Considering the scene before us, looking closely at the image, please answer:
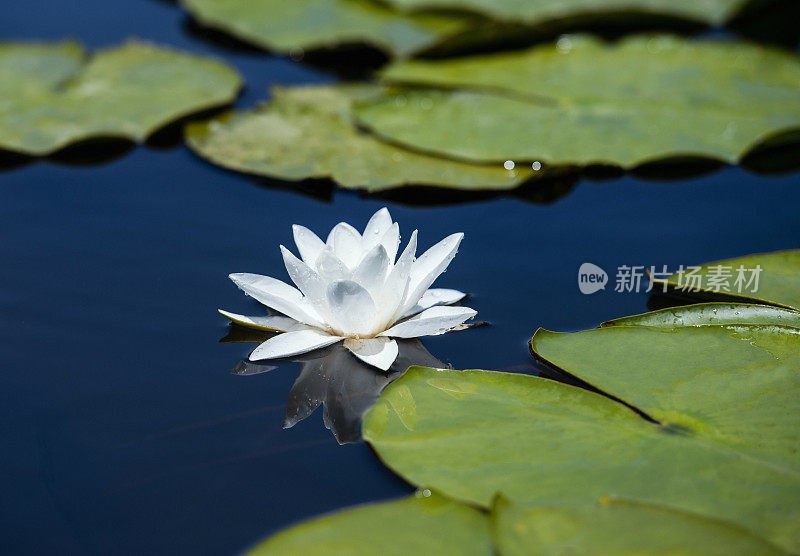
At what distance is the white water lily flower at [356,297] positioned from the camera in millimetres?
2035

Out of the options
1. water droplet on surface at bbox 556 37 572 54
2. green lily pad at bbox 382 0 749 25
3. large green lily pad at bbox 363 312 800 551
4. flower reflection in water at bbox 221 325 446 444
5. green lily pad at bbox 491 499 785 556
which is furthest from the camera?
green lily pad at bbox 382 0 749 25

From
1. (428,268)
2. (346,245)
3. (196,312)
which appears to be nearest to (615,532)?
(428,268)

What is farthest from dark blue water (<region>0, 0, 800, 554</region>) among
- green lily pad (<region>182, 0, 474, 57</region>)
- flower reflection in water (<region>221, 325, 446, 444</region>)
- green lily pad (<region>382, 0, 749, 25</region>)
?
green lily pad (<region>382, 0, 749, 25</region>)

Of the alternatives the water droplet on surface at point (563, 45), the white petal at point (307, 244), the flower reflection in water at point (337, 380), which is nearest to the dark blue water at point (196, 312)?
the flower reflection in water at point (337, 380)

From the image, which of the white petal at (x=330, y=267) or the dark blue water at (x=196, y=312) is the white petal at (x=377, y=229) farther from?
the dark blue water at (x=196, y=312)

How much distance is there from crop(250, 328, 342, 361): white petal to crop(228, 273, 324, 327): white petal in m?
0.05

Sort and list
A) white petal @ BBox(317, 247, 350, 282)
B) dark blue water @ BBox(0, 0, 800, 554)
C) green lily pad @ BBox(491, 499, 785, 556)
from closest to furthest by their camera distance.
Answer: green lily pad @ BBox(491, 499, 785, 556)
dark blue water @ BBox(0, 0, 800, 554)
white petal @ BBox(317, 247, 350, 282)

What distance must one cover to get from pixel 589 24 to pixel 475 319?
2879 mm

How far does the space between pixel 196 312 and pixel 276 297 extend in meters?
0.35

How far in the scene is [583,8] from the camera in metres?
4.33

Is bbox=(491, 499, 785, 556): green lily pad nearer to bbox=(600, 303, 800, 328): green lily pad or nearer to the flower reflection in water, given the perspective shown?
the flower reflection in water

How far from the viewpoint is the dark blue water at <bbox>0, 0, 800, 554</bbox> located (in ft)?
5.51

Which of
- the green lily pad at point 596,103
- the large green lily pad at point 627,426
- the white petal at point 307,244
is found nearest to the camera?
the large green lily pad at point 627,426

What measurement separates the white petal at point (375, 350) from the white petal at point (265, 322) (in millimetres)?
191
